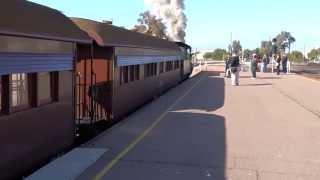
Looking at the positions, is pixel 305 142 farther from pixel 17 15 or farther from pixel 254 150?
pixel 17 15

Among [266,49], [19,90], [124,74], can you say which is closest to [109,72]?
[124,74]

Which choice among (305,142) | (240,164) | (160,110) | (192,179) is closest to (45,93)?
(192,179)

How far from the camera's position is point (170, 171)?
1025 centimetres

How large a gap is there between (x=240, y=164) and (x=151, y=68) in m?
14.2

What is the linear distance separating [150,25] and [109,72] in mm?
71691

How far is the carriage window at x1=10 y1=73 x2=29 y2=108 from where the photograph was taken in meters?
8.93

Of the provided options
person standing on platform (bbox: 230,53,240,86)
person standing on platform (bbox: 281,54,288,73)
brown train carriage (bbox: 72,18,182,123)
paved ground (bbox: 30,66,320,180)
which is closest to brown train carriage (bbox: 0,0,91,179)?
paved ground (bbox: 30,66,320,180)

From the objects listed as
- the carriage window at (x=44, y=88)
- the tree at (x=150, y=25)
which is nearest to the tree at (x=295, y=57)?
the tree at (x=150, y=25)

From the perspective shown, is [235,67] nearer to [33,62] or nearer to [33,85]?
[33,85]

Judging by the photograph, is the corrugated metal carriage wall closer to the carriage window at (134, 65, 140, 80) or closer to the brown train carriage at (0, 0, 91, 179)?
the brown train carriage at (0, 0, 91, 179)

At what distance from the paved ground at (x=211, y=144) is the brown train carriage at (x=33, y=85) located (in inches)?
35.1

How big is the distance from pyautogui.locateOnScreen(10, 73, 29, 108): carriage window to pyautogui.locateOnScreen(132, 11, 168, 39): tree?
76.3 meters

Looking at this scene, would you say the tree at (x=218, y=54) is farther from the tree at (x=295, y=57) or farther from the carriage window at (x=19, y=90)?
the carriage window at (x=19, y=90)

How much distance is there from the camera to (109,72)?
16.1 meters
